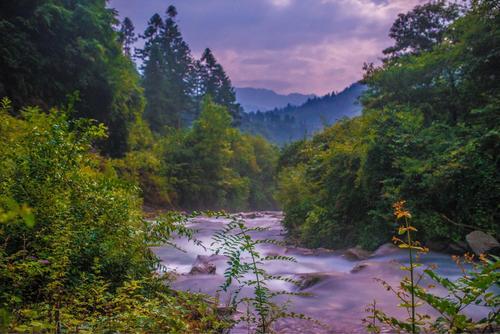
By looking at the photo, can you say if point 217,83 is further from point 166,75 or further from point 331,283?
point 331,283

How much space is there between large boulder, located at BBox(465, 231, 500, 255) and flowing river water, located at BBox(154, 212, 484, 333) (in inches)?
24.4

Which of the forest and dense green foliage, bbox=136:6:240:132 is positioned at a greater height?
dense green foliage, bbox=136:6:240:132

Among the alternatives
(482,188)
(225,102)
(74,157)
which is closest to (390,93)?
(482,188)

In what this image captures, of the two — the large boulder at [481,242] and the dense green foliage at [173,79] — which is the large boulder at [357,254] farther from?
the dense green foliage at [173,79]

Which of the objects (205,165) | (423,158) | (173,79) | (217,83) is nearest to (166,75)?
(173,79)

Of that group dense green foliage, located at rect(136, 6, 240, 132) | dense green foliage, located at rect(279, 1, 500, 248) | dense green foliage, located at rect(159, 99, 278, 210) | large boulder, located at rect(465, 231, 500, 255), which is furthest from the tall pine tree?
large boulder, located at rect(465, 231, 500, 255)

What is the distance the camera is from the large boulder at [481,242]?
25.3ft

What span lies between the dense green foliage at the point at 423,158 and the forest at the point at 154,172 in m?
0.05

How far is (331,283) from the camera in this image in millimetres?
7551

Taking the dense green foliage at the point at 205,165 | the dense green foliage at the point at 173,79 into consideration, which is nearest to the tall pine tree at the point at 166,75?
the dense green foliage at the point at 173,79

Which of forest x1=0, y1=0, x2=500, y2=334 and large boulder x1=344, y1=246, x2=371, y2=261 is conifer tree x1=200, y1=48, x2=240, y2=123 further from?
large boulder x1=344, y1=246, x2=371, y2=261

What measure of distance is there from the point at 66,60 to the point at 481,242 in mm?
19991

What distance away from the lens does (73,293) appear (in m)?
3.92

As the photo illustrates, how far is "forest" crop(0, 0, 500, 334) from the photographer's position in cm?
380
